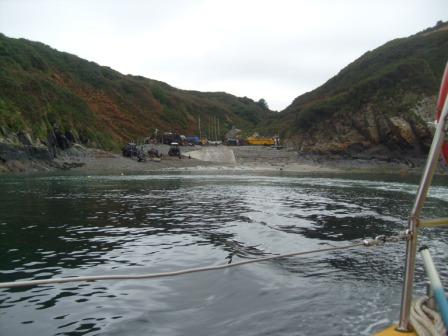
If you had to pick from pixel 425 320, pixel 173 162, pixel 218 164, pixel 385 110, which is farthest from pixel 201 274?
pixel 385 110

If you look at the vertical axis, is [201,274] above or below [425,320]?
below

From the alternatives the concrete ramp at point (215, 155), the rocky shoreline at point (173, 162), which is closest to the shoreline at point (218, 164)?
the rocky shoreline at point (173, 162)

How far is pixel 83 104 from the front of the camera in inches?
3354

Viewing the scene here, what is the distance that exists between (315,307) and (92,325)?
410cm

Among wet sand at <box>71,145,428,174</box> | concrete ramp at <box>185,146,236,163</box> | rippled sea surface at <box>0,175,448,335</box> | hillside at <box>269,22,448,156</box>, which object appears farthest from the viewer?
concrete ramp at <box>185,146,236,163</box>

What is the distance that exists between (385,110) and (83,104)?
59.6 m

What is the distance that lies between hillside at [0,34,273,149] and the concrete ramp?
53.7ft

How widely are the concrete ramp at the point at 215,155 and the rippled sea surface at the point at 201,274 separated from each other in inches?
2257

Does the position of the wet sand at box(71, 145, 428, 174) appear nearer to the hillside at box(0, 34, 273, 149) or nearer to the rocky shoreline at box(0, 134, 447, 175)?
the rocky shoreline at box(0, 134, 447, 175)

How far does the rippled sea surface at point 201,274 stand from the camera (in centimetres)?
712

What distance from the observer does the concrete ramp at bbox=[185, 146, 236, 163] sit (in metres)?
78.8

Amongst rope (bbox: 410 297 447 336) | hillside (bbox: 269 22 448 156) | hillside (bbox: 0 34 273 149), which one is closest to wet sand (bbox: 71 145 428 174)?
hillside (bbox: 269 22 448 156)

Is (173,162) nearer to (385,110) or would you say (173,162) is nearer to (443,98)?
(385,110)

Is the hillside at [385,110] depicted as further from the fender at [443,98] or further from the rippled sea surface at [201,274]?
the fender at [443,98]
